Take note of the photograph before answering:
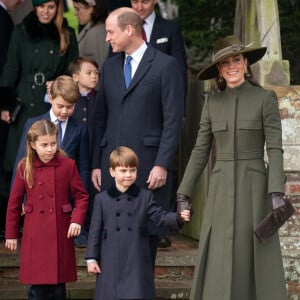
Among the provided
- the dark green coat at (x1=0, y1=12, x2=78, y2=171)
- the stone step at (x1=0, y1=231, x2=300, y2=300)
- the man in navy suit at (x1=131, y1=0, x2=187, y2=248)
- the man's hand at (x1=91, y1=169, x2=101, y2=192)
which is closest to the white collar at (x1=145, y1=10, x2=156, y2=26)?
the man in navy suit at (x1=131, y1=0, x2=187, y2=248)

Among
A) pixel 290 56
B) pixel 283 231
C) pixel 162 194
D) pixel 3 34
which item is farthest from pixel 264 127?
pixel 290 56

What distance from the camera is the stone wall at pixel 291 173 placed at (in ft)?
34.1

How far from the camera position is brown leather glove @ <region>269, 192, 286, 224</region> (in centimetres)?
861

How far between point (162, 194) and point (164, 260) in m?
1.38

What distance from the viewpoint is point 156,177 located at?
942cm

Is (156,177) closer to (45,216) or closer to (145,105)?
(145,105)

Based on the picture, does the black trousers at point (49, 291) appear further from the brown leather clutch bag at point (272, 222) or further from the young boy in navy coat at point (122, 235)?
the brown leather clutch bag at point (272, 222)

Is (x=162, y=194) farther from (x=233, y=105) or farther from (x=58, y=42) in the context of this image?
(x=58, y=42)

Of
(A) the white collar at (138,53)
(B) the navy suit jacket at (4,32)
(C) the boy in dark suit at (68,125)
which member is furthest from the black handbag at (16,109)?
(A) the white collar at (138,53)

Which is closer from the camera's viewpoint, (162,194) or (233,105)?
(233,105)

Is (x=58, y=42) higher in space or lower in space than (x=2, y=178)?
higher

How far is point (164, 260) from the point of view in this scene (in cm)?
1084

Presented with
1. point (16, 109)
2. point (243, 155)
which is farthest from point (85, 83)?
point (243, 155)

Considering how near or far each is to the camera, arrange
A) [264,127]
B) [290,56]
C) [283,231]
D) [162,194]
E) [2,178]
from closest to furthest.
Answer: [264,127]
[162,194]
[283,231]
[2,178]
[290,56]
